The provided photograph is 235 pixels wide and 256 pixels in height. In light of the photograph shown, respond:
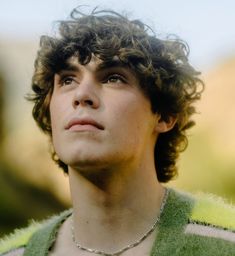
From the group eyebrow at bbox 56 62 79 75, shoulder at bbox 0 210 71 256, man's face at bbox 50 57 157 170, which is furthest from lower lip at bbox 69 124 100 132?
shoulder at bbox 0 210 71 256

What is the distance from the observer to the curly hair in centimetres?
495

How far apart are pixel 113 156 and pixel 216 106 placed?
9270mm

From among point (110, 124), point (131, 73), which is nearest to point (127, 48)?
point (131, 73)

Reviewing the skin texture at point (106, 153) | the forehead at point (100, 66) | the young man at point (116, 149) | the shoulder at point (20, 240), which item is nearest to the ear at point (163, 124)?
the young man at point (116, 149)

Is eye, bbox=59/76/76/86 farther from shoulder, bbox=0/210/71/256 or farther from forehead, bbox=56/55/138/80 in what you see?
shoulder, bbox=0/210/71/256

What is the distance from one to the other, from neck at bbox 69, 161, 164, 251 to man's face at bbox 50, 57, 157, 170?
0.13m

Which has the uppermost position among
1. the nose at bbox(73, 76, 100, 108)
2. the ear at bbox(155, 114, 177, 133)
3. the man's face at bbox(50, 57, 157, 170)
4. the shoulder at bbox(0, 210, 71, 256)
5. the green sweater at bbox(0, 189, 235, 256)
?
the nose at bbox(73, 76, 100, 108)

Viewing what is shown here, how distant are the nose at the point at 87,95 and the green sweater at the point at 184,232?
72 cm

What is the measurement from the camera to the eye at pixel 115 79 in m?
4.76

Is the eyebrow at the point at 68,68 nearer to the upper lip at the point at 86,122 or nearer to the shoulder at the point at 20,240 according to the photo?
the upper lip at the point at 86,122

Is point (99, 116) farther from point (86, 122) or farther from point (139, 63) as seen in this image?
point (139, 63)

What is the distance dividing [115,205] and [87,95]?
0.64 metres

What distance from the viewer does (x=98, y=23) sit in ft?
17.0

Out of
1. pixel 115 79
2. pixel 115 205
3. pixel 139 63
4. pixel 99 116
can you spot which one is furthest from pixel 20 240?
pixel 139 63
